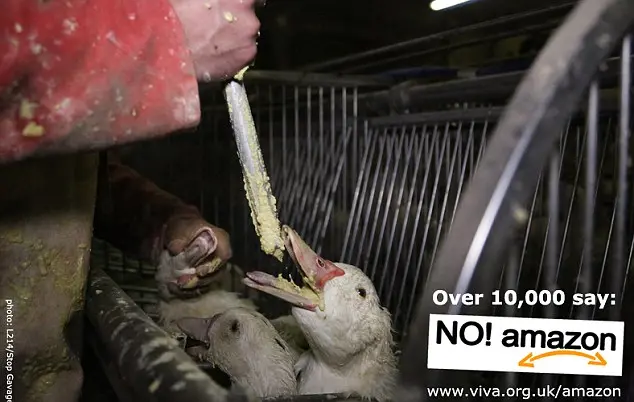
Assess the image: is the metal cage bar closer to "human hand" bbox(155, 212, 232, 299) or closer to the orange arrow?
the orange arrow

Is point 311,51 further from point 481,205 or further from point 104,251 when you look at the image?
point 481,205

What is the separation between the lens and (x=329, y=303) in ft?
2.31

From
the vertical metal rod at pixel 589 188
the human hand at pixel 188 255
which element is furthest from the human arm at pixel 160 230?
the vertical metal rod at pixel 589 188

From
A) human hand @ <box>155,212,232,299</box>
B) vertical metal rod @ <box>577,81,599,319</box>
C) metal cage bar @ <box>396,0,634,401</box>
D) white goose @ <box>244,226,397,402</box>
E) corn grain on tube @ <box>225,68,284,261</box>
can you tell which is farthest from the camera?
human hand @ <box>155,212,232,299</box>

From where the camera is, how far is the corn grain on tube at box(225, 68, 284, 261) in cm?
60

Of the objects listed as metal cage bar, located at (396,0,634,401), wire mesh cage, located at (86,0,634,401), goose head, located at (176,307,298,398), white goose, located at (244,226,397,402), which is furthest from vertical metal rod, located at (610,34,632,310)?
goose head, located at (176,307,298,398)

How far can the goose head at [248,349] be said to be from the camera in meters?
0.75

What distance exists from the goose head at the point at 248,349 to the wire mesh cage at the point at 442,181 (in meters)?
0.05

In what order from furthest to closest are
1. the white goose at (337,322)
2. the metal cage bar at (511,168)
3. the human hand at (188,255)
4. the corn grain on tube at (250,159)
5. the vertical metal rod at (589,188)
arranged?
the human hand at (188,255) → the white goose at (337,322) → the corn grain on tube at (250,159) → the vertical metal rod at (589,188) → the metal cage bar at (511,168)

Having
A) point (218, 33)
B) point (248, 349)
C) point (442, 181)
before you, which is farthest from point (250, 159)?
point (442, 181)

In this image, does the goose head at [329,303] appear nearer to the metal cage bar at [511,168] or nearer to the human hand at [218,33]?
the human hand at [218,33]

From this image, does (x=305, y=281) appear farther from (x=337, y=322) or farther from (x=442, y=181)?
(x=442, y=181)

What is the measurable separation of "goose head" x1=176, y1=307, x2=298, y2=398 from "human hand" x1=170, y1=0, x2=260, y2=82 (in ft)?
1.05

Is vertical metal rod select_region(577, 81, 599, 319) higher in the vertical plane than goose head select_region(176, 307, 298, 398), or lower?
higher
